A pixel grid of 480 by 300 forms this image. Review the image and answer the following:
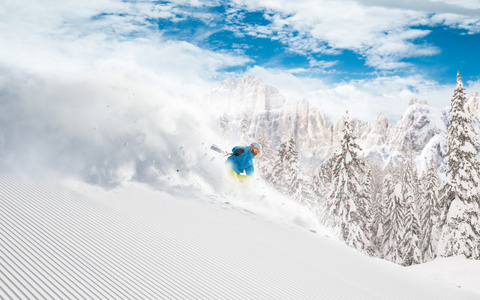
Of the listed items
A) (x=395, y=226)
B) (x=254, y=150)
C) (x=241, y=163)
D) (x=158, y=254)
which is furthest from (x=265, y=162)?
(x=158, y=254)

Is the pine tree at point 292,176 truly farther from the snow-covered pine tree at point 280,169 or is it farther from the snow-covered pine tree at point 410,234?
the snow-covered pine tree at point 410,234

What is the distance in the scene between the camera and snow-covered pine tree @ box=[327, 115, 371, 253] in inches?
896

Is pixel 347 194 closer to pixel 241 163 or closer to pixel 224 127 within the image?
pixel 241 163

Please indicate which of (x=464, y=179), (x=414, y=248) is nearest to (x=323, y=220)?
(x=464, y=179)

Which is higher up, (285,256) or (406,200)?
(285,256)

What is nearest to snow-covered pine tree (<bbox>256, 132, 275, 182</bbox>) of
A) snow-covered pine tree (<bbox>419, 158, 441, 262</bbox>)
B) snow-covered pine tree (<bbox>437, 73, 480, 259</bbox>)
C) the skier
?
snow-covered pine tree (<bbox>419, 158, 441, 262</bbox>)

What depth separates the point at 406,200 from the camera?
31859 millimetres

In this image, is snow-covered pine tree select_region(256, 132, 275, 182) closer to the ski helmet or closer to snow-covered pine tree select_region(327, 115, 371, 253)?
snow-covered pine tree select_region(327, 115, 371, 253)

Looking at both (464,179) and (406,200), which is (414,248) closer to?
(406,200)

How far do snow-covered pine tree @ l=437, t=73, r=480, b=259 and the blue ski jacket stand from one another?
14743mm

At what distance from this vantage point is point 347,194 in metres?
22.9

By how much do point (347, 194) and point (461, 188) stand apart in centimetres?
680

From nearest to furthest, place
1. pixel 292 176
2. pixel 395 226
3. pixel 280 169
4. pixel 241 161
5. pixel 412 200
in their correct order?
pixel 241 161 < pixel 292 176 < pixel 412 200 < pixel 280 169 < pixel 395 226

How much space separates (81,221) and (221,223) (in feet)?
14.3
